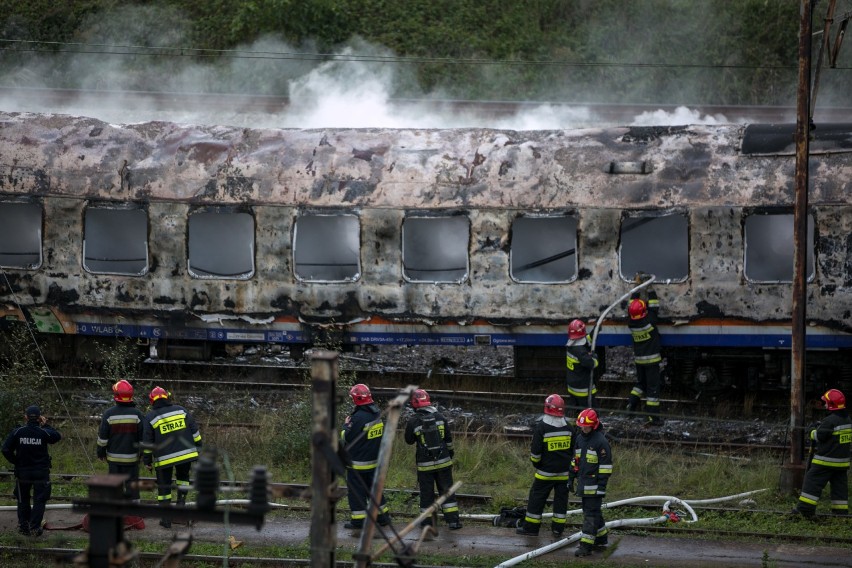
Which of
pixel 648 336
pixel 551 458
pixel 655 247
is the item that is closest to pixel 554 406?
pixel 551 458

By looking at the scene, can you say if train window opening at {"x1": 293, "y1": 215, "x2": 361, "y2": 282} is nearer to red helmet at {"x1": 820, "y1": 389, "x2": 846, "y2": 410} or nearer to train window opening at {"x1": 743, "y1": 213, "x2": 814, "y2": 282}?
train window opening at {"x1": 743, "y1": 213, "x2": 814, "y2": 282}

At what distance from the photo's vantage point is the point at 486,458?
13.8m

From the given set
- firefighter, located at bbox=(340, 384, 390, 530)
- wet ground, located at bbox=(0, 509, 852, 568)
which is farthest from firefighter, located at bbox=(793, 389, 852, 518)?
firefighter, located at bbox=(340, 384, 390, 530)

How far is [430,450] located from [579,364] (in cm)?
347

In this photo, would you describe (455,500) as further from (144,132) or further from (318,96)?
(318,96)

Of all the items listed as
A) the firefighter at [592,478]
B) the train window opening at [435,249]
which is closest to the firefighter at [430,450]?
the firefighter at [592,478]

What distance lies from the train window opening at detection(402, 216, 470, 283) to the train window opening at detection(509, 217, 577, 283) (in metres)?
0.69

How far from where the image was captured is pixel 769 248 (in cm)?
1494

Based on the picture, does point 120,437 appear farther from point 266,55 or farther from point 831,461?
point 266,55

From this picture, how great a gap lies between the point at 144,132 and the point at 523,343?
6.15m

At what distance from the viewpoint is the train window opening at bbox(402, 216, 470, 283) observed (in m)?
15.4

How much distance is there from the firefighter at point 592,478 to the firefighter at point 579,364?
10.4 feet

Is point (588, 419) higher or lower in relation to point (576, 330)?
lower

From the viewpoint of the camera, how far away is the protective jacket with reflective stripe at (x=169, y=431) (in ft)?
37.3
